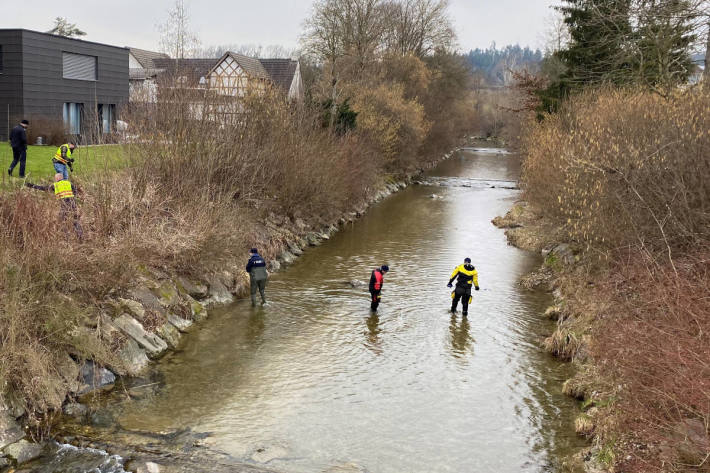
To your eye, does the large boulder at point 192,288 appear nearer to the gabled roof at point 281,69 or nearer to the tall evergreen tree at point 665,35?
the tall evergreen tree at point 665,35

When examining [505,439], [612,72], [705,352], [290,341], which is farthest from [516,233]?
[705,352]

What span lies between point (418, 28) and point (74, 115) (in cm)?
3218

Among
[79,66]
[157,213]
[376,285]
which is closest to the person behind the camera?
[376,285]

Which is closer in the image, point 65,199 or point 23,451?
point 23,451

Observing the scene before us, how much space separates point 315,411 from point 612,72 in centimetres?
1904

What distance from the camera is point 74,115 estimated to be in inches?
1522

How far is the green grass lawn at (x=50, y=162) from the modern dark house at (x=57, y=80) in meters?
3.42

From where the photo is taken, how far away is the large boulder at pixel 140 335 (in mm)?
13724

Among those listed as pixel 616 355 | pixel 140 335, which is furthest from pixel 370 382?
pixel 140 335

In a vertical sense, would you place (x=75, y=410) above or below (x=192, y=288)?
below

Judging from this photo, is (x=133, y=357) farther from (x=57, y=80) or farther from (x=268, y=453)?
(x=57, y=80)

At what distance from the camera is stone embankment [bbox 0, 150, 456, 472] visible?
33.8ft

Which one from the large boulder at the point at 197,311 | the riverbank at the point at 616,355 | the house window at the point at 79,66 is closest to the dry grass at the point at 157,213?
the large boulder at the point at 197,311

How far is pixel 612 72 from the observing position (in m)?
24.0
